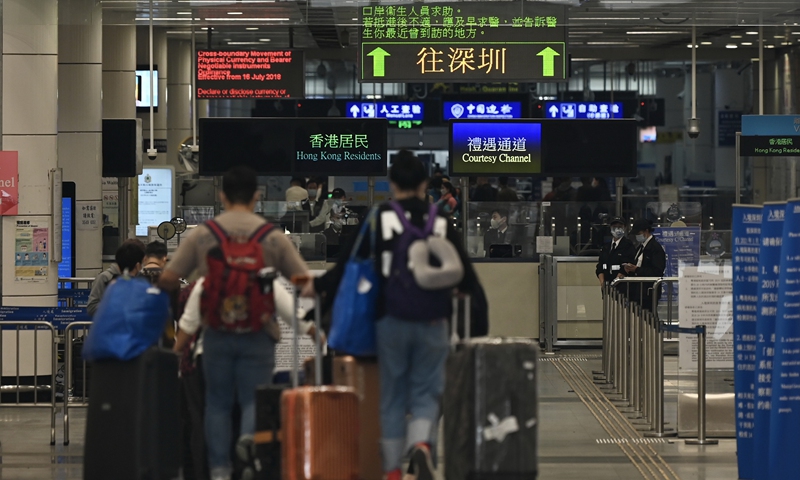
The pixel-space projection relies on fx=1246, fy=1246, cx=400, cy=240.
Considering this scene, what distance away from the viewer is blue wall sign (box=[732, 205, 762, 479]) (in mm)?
7086

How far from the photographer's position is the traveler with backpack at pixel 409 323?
5711mm

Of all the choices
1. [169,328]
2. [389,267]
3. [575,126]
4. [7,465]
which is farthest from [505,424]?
[575,126]

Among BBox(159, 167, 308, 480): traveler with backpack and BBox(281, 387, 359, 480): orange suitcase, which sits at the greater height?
BBox(159, 167, 308, 480): traveler with backpack

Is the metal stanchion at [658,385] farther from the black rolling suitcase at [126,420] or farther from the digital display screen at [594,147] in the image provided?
the digital display screen at [594,147]

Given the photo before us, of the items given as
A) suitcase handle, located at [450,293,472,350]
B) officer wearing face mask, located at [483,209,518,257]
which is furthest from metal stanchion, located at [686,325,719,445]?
officer wearing face mask, located at [483,209,518,257]

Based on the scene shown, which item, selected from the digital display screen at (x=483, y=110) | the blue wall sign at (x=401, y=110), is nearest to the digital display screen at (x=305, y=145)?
the digital display screen at (x=483, y=110)

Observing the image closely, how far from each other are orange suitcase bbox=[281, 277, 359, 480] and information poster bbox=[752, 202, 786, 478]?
2563 mm

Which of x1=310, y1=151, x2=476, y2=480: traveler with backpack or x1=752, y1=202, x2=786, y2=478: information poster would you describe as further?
x1=752, y1=202, x2=786, y2=478: information poster

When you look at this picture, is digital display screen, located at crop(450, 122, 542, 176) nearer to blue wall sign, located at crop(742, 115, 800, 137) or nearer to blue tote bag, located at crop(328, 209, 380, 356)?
blue wall sign, located at crop(742, 115, 800, 137)

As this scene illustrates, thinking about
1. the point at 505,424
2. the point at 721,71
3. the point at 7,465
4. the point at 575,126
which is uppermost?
the point at 721,71

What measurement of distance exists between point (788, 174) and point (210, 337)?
20.7 metres

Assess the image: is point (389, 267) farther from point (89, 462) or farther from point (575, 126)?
point (575, 126)

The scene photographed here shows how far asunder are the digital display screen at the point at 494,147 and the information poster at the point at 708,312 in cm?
616

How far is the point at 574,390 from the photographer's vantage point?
11719 millimetres
